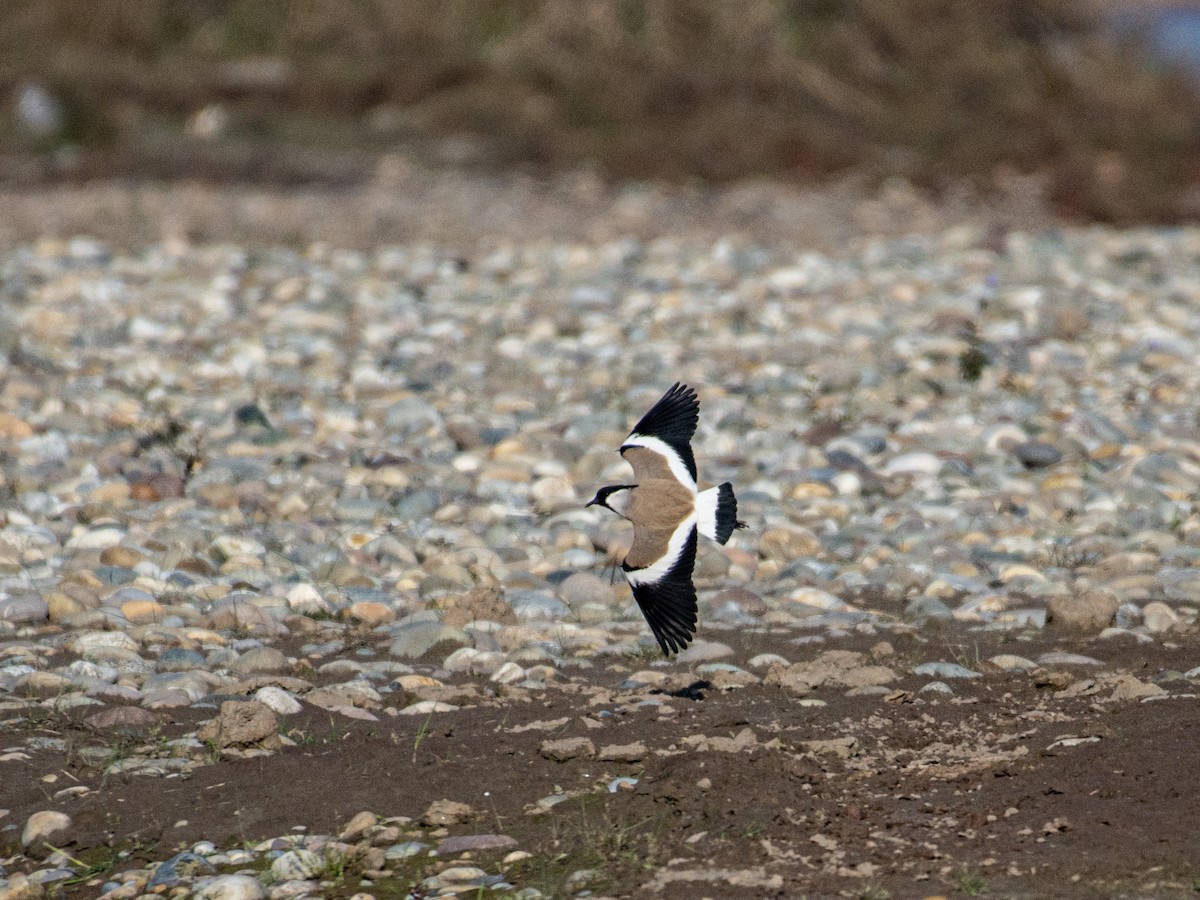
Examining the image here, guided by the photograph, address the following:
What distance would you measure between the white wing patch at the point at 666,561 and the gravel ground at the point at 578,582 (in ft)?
1.22

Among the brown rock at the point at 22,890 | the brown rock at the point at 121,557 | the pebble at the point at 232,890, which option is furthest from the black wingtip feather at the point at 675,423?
the brown rock at the point at 22,890

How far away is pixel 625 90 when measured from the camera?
15.8m

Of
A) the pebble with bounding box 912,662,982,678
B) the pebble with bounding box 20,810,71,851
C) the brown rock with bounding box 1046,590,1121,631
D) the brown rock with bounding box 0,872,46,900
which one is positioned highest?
the brown rock with bounding box 1046,590,1121,631

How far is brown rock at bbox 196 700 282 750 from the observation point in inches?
160

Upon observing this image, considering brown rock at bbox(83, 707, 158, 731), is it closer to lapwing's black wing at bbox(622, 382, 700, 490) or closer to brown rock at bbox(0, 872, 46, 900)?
brown rock at bbox(0, 872, 46, 900)

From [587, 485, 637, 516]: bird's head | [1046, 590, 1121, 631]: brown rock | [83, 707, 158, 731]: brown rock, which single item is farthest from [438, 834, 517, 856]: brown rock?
[1046, 590, 1121, 631]: brown rock

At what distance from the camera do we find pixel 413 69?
16.5 meters

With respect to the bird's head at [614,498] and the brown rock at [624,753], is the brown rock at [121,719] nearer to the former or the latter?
the brown rock at [624,753]

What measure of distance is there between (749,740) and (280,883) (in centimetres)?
121

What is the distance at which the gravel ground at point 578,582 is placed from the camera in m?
3.57

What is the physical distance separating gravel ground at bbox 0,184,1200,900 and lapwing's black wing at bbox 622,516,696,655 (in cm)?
26

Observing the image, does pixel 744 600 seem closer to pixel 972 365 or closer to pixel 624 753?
pixel 624 753

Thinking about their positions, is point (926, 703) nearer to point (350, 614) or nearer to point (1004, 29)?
point (350, 614)

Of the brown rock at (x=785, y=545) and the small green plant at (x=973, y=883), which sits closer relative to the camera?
the small green plant at (x=973, y=883)
